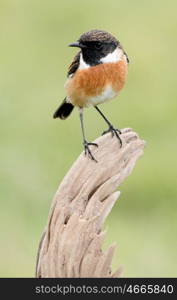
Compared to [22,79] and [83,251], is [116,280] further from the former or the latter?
[22,79]

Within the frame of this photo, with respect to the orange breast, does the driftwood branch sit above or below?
below

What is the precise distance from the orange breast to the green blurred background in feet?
8.99

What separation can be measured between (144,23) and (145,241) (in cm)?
696

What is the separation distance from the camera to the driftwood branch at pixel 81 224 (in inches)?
363

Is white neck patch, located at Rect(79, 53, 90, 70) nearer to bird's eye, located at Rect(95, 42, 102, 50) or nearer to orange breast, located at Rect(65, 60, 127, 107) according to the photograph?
orange breast, located at Rect(65, 60, 127, 107)

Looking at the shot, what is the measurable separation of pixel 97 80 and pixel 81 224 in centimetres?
212

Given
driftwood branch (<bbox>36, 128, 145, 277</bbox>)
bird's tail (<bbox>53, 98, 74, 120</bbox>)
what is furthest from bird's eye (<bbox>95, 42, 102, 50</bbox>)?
driftwood branch (<bbox>36, 128, 145, 277</bbox>)

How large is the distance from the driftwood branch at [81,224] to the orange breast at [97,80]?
1498mm

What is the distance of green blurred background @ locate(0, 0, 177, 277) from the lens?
14.6 metres

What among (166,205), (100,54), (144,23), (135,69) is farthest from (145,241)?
(144,23)

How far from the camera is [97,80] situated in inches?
439

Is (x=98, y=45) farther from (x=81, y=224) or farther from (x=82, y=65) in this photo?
(x=81, y=224)

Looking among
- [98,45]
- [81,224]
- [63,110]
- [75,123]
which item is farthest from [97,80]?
[75,123]

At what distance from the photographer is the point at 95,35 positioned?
10.9m
